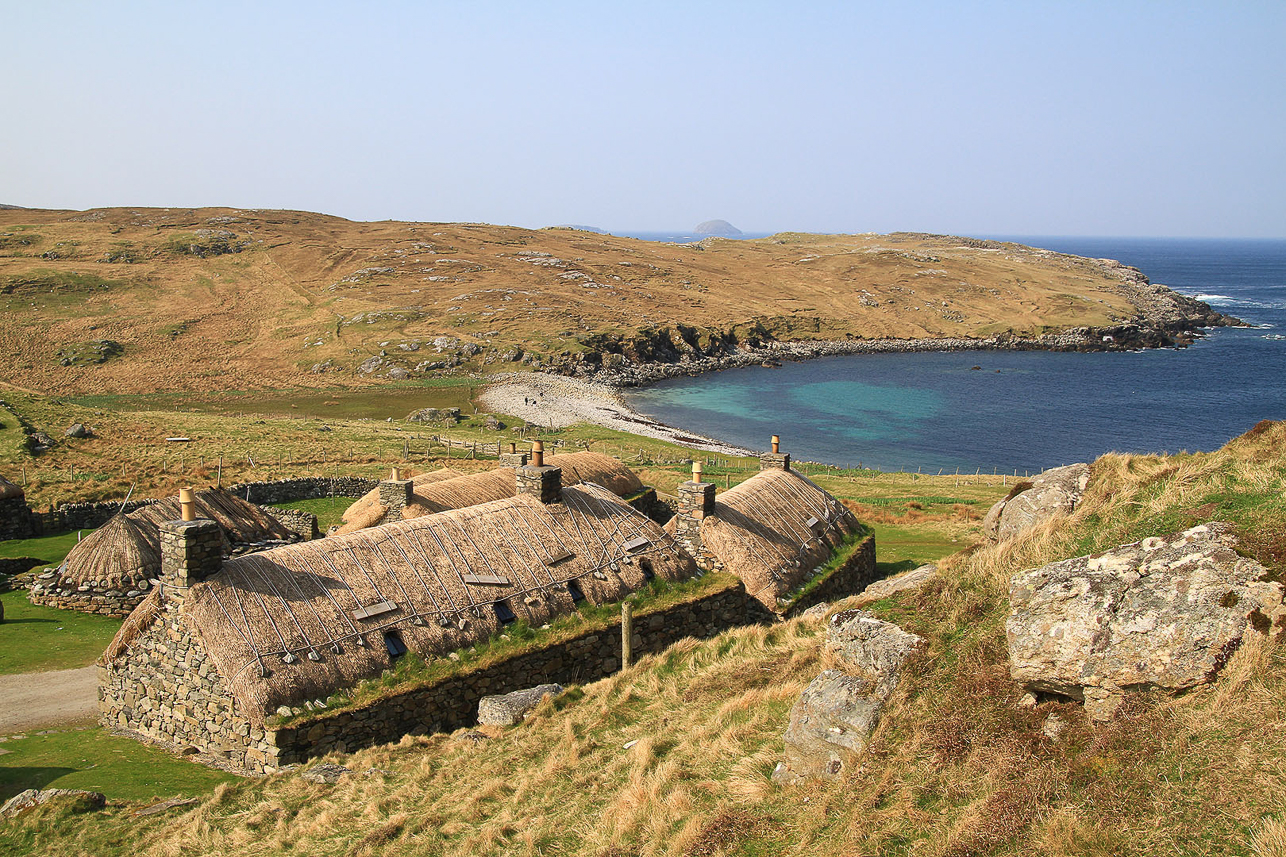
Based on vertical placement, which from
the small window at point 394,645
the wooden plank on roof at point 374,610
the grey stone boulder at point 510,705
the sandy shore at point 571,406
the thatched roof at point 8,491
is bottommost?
the sandy shore at point 571,406

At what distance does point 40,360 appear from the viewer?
97.4 meters

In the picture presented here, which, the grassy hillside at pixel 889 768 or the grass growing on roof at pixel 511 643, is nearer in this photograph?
the grassy hillside at pixel 889 768

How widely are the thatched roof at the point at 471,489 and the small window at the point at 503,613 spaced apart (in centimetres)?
529

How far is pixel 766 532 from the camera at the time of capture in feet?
82.7

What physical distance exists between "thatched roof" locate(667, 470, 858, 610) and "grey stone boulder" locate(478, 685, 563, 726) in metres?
7.87

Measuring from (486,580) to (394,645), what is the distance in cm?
275

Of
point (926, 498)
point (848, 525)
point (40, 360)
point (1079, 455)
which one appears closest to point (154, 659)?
point (848, 525)

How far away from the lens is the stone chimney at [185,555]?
54.0 feet

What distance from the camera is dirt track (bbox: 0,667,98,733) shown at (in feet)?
59.3

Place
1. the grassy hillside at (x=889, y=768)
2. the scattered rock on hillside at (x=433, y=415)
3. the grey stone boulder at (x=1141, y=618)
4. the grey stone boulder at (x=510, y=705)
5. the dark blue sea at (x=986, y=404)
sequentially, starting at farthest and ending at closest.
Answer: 1. the dark blue sea at (x=986, y=404)
2. the scattered rock on hillside at (x=433, y=415)
3. the grey stone boulder at (x=510, y=705)
4. the grey stone boulder at (x=1141, y=618)
5. the grassy hillside at (x=889, y=768)

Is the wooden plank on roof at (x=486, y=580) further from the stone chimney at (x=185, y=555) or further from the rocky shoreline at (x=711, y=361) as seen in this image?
the rocky shoreline at (x=711, y=361)

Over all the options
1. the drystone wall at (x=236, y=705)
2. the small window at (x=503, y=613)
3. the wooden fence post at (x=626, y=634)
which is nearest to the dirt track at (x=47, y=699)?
the drystone wall at (x=236, y=705)

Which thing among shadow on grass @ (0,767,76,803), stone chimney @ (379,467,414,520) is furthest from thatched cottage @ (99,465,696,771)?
stone chimney @ (379,467,414,520)

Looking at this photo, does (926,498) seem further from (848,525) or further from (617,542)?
(617,542)
